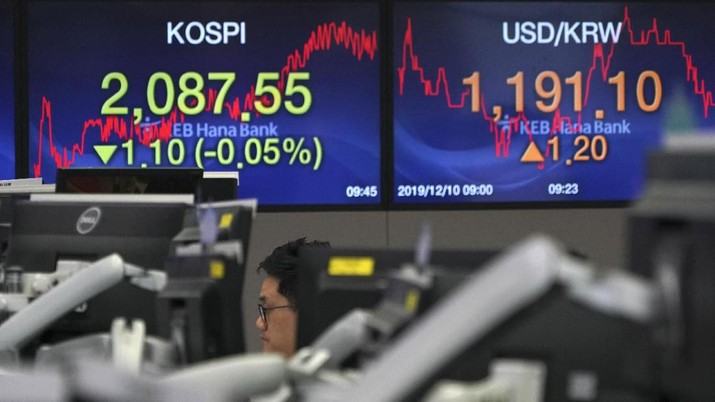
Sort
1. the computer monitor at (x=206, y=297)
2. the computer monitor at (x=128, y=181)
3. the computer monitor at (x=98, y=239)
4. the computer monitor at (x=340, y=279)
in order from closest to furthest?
1. the computer monitor at (x=206, y=297)
2. the computer monitor at (x=340, y=279)
3. the computer monitor at (x=98, y=239)
4. the computer monitor at (x=128, y=181)

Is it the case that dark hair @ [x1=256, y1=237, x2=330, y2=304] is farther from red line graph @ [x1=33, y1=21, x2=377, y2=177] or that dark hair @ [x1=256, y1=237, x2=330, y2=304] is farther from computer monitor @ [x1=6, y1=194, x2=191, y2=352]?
red line graph @ [x1=33, y1=21, x2=377, y2=177]

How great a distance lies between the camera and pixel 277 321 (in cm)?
316

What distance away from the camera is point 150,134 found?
4.67 metres

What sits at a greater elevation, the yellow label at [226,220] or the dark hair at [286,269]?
the yellow label at [226,220]

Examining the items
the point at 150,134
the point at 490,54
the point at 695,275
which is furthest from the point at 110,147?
the point at 695,275

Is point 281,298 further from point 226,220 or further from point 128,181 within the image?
point 226,220

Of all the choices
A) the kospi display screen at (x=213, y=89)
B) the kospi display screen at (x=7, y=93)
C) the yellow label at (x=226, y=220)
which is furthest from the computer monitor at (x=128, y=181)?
the kospi display screen at (x=7, y=93)

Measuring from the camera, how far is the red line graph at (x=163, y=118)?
4.66 meters

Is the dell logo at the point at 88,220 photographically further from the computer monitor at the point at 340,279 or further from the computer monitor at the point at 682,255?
the computer monitor at the point at 682,255

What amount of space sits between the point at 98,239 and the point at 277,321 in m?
1.12

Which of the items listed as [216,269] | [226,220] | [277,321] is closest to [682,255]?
[216,269]

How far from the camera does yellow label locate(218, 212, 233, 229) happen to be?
1.82 meters

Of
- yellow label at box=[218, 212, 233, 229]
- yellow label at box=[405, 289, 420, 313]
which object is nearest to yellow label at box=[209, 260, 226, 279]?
yellow label at box=[218, 212, 233, 229]

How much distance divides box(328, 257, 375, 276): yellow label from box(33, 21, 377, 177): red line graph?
9.48 ft
